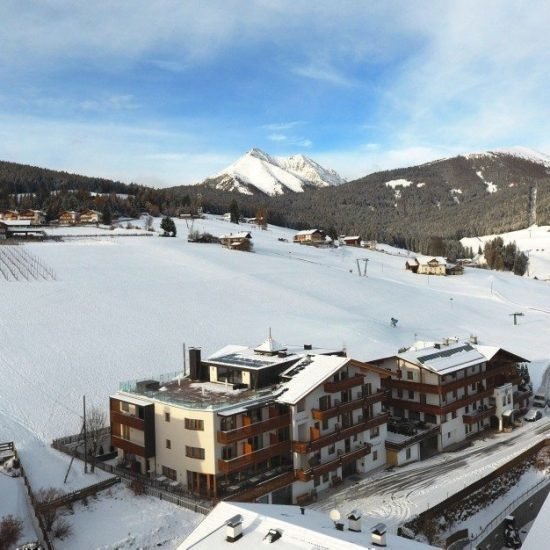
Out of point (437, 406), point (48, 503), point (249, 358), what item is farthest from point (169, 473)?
point (437, 406)

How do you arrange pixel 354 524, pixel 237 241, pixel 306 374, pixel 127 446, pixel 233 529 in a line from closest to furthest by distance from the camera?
pixel 233 529 → pixel 354 524 → pixel 127 446 → pixel 306 374 → pixel 237 241

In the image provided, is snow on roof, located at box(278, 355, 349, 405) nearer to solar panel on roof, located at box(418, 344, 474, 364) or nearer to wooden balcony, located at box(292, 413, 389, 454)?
wooden balcony, located at box(292, 413, 389, 454)

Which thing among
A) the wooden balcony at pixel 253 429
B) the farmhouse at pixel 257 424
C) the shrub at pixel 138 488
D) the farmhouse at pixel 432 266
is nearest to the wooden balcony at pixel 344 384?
the farmhouse at pixel 257 424

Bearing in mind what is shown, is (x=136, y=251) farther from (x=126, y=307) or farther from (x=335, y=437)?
(x=335, y=437)

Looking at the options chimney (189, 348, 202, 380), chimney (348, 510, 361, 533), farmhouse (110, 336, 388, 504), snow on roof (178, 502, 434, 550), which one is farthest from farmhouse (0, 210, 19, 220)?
chimney (348, 510, 361, 533)

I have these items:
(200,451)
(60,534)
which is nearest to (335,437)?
(200,451)

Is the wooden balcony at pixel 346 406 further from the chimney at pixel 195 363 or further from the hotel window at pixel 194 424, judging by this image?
the chimney at pixel 195 363

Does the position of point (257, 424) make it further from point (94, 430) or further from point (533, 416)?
point (533, 416)
